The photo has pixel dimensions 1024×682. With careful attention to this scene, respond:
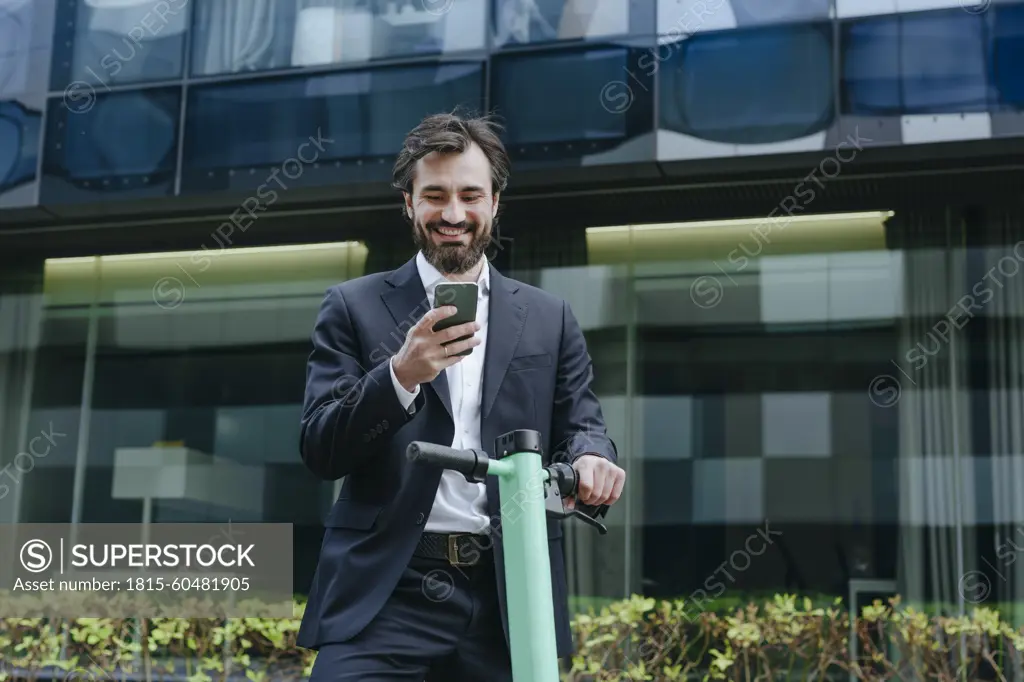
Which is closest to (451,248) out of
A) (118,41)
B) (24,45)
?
(118,41)

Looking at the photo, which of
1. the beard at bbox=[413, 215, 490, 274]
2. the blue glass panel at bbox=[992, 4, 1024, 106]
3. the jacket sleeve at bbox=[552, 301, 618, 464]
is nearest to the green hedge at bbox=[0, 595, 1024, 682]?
the blue glass panel at bbox=[992, 4, 1024, 106]

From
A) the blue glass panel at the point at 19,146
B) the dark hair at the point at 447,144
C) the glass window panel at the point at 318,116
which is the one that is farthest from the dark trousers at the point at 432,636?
the blue glass panel at the point at 19,146

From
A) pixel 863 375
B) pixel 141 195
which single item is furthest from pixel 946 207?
pixel 141 195

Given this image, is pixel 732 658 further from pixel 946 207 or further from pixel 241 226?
pixel 241 226

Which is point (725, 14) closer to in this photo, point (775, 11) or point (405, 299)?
point (775, 11)

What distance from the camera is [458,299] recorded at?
5.85ft

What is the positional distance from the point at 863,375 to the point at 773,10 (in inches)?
84.6

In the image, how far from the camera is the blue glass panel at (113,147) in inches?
293

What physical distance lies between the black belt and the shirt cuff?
0.28 metres

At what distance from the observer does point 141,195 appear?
24.5 ft

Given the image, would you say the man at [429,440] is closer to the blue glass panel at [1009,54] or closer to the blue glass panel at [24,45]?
the blue glass panel at [1009,54]

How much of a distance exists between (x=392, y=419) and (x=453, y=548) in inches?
11.7

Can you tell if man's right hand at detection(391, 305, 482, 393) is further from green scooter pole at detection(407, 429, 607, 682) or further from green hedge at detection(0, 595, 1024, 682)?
green hedge at detection(0, 595, 1024, 682)

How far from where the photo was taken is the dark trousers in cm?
203
